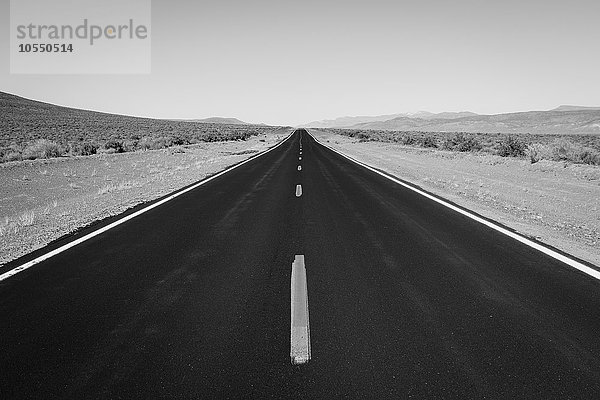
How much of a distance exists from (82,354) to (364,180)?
12.4 meters

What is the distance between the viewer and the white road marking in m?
3.17

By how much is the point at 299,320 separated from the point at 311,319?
0.40ft

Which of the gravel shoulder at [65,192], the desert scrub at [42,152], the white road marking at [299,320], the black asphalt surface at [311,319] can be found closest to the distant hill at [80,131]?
the desert scrub at [42,152]

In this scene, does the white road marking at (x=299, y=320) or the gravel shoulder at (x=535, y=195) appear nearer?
the white road marking at (x=299, y=320)

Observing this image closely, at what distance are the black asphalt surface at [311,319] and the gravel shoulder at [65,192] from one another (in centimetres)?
141

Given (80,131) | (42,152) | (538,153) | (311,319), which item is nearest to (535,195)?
(311,319)

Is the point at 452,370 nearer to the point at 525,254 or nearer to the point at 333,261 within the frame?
the point at 333,261

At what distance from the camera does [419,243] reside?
641 centimetres

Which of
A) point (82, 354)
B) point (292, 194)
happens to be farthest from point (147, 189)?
point (82, 354)

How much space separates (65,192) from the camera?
1342 centimetres

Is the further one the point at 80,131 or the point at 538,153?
the point at 80,131

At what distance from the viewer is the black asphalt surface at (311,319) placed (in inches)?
112

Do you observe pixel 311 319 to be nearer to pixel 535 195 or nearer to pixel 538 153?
pixel 535 195

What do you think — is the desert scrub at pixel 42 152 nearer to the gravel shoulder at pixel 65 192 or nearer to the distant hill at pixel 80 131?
the gravel shoulder at pixel 65 192
